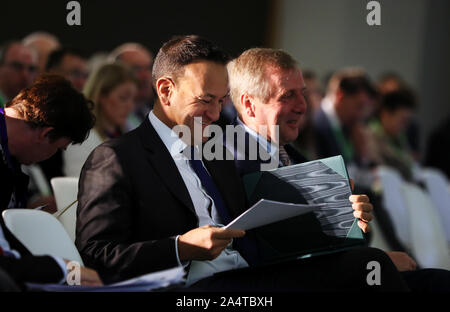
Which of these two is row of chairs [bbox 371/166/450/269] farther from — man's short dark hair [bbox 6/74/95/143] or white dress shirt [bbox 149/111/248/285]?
man's short dark hair [bbox 6/74/95/143]

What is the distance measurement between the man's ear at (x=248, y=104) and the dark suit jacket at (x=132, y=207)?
0.61 metres

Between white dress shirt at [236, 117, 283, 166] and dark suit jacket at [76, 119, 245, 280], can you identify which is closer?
dark suit jacket at [76, 119, 245, 280]

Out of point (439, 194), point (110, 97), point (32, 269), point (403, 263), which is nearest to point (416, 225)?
point (439, 194)

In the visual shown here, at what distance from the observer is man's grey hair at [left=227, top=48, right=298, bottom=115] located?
3.10 metres

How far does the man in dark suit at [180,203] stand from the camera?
7.71 ft

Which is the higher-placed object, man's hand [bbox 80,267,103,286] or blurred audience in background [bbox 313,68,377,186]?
man's hand [bbox 80,267,103,286]

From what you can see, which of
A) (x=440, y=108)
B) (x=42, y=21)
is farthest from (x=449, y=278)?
(x=440, y=108)

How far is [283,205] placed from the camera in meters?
2.27

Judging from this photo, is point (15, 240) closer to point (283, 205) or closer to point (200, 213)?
point (200, 213)

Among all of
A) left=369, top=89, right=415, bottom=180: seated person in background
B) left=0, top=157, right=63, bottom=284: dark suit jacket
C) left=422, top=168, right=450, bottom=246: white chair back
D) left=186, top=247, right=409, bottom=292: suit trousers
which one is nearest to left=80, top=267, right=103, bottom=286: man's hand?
left=0, top=157, right=63, bottom=284: dark suit jacket

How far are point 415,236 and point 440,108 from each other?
5.91 metres

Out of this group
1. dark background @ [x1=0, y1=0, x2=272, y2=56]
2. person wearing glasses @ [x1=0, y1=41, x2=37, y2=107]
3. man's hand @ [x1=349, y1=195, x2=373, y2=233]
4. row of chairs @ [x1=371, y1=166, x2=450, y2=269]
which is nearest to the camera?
man's hand @ [x1=349, y1=195, x2=373, y2=233]

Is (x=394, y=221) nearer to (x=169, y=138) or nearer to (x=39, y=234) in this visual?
(x=169, y=138)

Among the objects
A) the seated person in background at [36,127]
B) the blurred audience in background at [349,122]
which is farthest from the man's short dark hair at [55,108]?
the blurred audience in background at [349,122]
